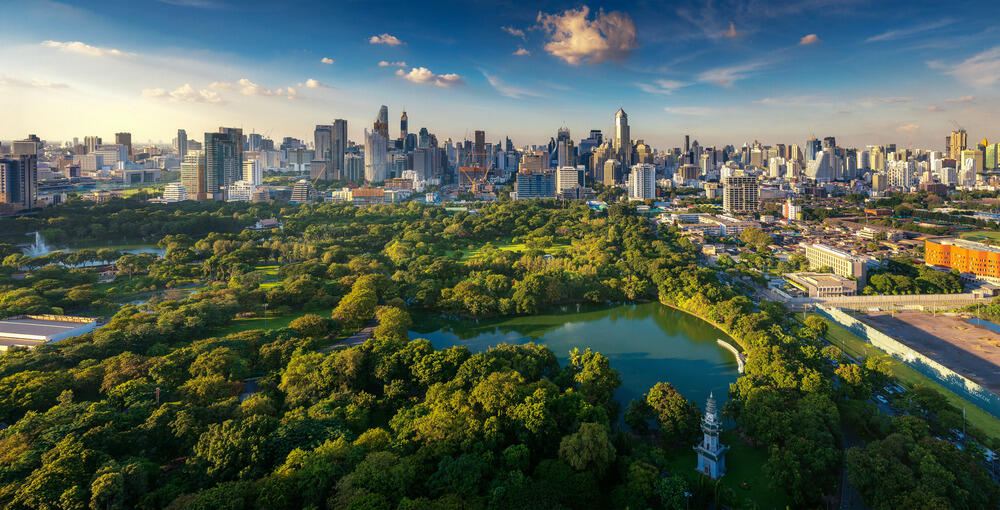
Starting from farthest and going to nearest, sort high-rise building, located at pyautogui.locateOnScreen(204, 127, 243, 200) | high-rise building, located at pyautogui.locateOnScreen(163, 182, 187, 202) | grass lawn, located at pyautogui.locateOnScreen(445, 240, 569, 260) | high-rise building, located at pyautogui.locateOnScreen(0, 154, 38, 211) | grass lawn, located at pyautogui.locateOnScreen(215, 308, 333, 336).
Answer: high-rise building, located at pyautogui.locateOnScreen(204, 127, 243, 200)
high-rise building, located at pyautogui.locateOnScreen(163, 182, 187, 202)
high-rise building, located at pyautogui.locateOnScreen(0, 154, 38, 211)
grass lawn, located at pyautogui.locateOnScreen(445, 240, 569, 260)
grass lawn, located at pyautogui.locateOnScreen(215, 308, 333, 336)

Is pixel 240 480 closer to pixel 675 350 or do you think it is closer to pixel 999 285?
pixel 675 350

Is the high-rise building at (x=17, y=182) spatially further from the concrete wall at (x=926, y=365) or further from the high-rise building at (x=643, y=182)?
the high-rise building at (x=643, y=182)

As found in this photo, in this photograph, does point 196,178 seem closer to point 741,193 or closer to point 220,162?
point 220,162

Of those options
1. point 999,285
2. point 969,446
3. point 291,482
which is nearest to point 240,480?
point 291,482

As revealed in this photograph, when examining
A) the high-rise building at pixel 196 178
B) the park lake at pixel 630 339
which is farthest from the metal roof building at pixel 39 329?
the high-rise building at pixel 196 178

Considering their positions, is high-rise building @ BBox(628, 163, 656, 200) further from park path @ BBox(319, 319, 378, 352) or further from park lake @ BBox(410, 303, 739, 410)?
park path @ BBox(319, 319, 378, 352)

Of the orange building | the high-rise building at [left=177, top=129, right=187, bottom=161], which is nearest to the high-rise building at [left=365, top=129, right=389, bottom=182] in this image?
the high-rise building at [left=177, top=129, right=187, bottom=161]

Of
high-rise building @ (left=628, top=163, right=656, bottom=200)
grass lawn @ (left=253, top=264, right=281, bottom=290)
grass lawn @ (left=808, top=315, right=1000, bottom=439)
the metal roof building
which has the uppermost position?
high-rise building @ (left=628, top=163, right=656, bottom=200)
